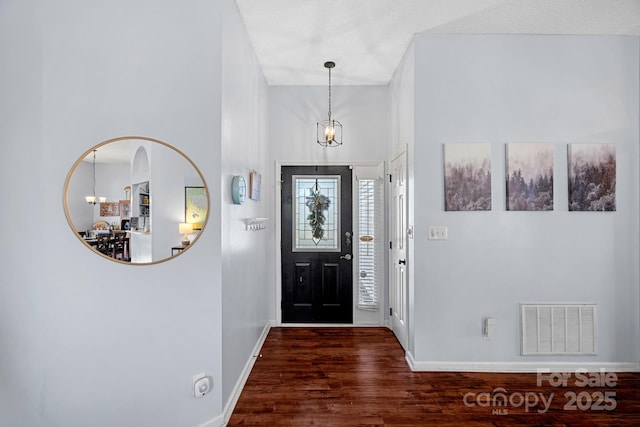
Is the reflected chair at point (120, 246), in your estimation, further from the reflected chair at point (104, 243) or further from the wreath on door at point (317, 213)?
the wreath on door at point (317, 213)

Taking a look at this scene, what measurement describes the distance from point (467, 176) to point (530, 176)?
52cm

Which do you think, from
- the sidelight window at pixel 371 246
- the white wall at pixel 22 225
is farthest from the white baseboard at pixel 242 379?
the sidelight window at pixel 371 246

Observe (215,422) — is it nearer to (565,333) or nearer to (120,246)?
(120,246)

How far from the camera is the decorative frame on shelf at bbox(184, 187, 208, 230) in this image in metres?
1.98

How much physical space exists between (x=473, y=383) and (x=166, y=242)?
2.48 m

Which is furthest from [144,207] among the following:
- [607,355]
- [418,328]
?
[607,355]

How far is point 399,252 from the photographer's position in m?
3.59

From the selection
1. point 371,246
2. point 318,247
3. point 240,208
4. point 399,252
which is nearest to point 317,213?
point 318,247

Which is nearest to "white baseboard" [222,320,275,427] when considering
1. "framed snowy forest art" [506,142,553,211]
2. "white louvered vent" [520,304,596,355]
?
"white louvered vent" [520,304,596,355]

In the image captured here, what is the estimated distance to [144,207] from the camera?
1919 mm

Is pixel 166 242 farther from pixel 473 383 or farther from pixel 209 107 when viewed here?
pixel 473 383

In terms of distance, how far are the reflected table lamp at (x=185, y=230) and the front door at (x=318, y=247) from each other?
2.15 metres

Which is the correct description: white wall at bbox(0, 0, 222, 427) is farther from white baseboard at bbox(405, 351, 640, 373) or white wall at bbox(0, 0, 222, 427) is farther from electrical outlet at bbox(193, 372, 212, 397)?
white baseboard at bbox(405, 351, 640, 373)

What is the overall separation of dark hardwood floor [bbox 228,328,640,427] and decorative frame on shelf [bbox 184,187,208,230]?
1301 millimetres
